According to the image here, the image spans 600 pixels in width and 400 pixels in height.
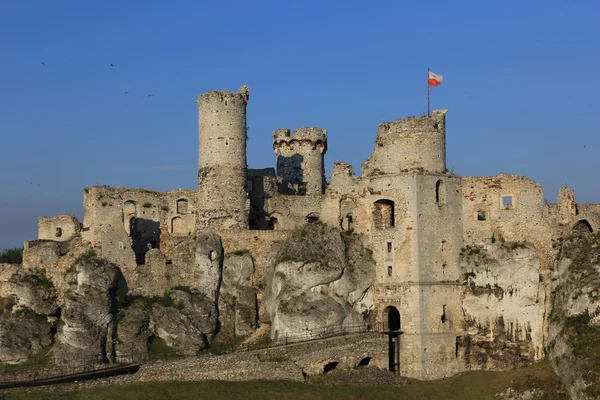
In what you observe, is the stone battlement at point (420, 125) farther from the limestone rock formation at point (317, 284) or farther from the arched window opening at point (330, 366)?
the arched window opening at point (330, 366)

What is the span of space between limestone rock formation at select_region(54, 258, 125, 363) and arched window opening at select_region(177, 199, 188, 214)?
6961mm

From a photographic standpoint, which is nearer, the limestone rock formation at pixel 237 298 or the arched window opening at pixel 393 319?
the limestone rock formation at pixel 237 298

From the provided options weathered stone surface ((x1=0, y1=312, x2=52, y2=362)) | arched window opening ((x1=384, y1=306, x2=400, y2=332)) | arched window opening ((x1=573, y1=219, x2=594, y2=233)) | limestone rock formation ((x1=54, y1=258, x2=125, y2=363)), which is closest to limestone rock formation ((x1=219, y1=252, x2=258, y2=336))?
limestone rock formation ((x1=54, y1=258, x2=125, y2=363))

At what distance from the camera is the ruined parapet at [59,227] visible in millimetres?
76000

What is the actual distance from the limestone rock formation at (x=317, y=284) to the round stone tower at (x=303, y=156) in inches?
458

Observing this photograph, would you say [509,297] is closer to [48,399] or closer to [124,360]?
[124,360]

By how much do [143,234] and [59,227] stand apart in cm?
574

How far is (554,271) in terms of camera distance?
69375 mm

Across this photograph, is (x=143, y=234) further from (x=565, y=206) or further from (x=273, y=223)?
(x=565, y=206)

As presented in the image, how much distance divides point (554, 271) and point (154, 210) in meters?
25.7

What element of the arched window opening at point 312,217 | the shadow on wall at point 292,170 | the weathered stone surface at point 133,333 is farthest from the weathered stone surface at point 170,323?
the shadow on wall at point 292,170

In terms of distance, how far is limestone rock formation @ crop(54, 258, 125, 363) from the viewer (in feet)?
219

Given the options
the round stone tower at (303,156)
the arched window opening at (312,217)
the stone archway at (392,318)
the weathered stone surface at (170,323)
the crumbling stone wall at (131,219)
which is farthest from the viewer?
the round stone tower at (303,156)

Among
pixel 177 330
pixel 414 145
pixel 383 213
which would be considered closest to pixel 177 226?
pixel 177 330
